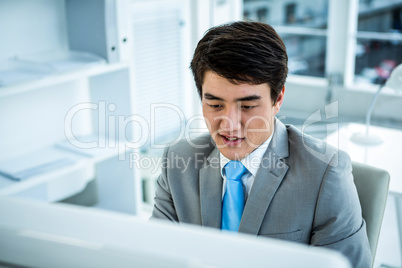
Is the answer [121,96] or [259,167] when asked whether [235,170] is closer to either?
[259,167]

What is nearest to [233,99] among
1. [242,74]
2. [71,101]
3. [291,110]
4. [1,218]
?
[242,74]

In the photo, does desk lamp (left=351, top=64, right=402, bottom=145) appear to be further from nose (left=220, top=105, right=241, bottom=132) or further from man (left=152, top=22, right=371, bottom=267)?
nose (left=220, top=105, right=241, bottom=132)

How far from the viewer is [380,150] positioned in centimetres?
230

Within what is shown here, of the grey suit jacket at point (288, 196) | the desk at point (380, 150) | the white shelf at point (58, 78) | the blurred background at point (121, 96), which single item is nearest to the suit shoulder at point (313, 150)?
the grey suit jacket at point (288, 196)

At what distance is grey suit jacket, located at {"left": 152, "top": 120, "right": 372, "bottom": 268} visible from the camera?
4.05 feet

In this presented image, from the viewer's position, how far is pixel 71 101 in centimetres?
283

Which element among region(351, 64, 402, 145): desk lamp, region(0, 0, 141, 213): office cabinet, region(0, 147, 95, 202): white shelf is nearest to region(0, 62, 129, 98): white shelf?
region(0, 0, 141, 213): office cabinet

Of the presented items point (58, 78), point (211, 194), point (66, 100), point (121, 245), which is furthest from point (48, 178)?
point (121, 245)

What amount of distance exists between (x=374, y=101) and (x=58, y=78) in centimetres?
144

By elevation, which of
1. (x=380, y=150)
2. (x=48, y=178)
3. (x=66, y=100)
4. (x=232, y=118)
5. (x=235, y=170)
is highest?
(x=232, y=118)

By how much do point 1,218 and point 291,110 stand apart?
3376 millimetres

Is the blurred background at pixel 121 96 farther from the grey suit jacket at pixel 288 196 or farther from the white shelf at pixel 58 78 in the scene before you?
the grey suit jacket at pixel 288 196

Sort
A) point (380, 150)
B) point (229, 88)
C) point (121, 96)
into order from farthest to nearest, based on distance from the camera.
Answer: point (121, 96) → point (380, 150) → point (229, 88)

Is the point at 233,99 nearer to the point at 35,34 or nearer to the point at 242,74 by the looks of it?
the point at 242,74
